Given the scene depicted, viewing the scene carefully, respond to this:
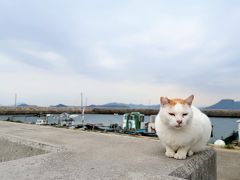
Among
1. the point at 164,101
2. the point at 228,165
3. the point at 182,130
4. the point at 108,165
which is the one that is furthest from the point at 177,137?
the point at 228,165

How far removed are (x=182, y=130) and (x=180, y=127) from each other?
3.4 inches

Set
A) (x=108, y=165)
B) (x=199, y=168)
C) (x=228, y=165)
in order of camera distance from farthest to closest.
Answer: (x=228, y=165)
(x=199, y=168)
(x=108, y=165)

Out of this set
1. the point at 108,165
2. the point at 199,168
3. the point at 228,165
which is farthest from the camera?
the point at 228,165

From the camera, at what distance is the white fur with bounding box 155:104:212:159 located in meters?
1.96

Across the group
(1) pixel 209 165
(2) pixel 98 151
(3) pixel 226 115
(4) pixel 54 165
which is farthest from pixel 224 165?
(3) pixel 226 115

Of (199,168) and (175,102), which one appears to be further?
(199,168)

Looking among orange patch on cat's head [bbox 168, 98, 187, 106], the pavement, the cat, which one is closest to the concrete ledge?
the cat

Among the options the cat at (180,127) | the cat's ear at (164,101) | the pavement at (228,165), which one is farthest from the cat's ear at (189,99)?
the pavement at (228,165)

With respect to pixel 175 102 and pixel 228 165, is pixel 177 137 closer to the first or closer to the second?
pixel 175 102

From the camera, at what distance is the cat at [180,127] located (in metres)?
1.96

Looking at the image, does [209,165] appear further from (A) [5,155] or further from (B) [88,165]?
(A) [5,155]

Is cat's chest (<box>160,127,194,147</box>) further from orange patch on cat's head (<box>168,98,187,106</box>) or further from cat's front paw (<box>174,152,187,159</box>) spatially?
orange patch on cat's head (<box>168,98,187,106</box>)

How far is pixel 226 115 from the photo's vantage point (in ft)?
176

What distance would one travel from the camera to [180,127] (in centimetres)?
198
